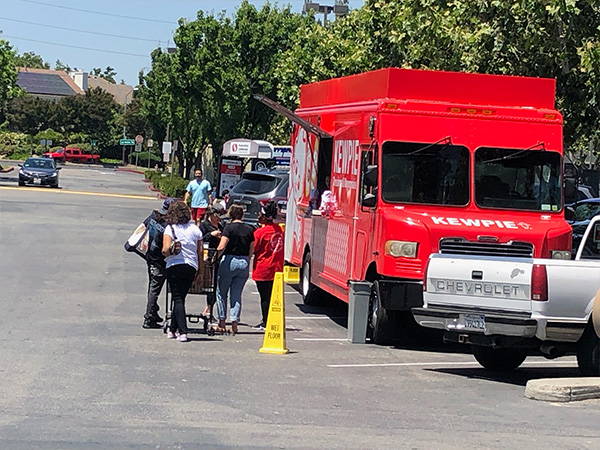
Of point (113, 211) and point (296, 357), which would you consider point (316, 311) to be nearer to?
point (296, 357)

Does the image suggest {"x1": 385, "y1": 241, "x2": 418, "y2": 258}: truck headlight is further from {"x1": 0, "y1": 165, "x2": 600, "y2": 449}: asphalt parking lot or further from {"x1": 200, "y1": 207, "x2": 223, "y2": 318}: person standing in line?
{"x1": 200, "y1": 207, "x2": 223, "y2": 318}: person standing in line

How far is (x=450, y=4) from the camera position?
71.7 feet

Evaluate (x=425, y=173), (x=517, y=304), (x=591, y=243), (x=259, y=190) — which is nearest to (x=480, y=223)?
(x=425, y=173)

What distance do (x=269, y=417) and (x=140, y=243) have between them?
5.83 m

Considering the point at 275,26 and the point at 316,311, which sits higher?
the point at 275,26

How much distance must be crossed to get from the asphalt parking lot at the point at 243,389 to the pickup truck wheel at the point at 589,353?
0.71 metres

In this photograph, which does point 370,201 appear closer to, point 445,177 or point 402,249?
point 402,249

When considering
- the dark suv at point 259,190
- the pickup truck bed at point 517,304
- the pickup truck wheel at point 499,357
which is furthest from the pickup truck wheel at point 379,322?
the dark suv at point 259,190

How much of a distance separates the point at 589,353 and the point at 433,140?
3865mm

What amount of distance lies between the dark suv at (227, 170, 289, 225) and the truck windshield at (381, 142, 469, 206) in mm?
11849

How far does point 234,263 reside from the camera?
14320mm

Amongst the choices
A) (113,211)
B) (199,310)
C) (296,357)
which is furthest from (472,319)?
(113,211)

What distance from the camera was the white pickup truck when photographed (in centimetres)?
1096

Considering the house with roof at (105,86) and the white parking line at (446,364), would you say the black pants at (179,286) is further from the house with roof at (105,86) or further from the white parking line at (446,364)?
the house with roof at (105,86)
